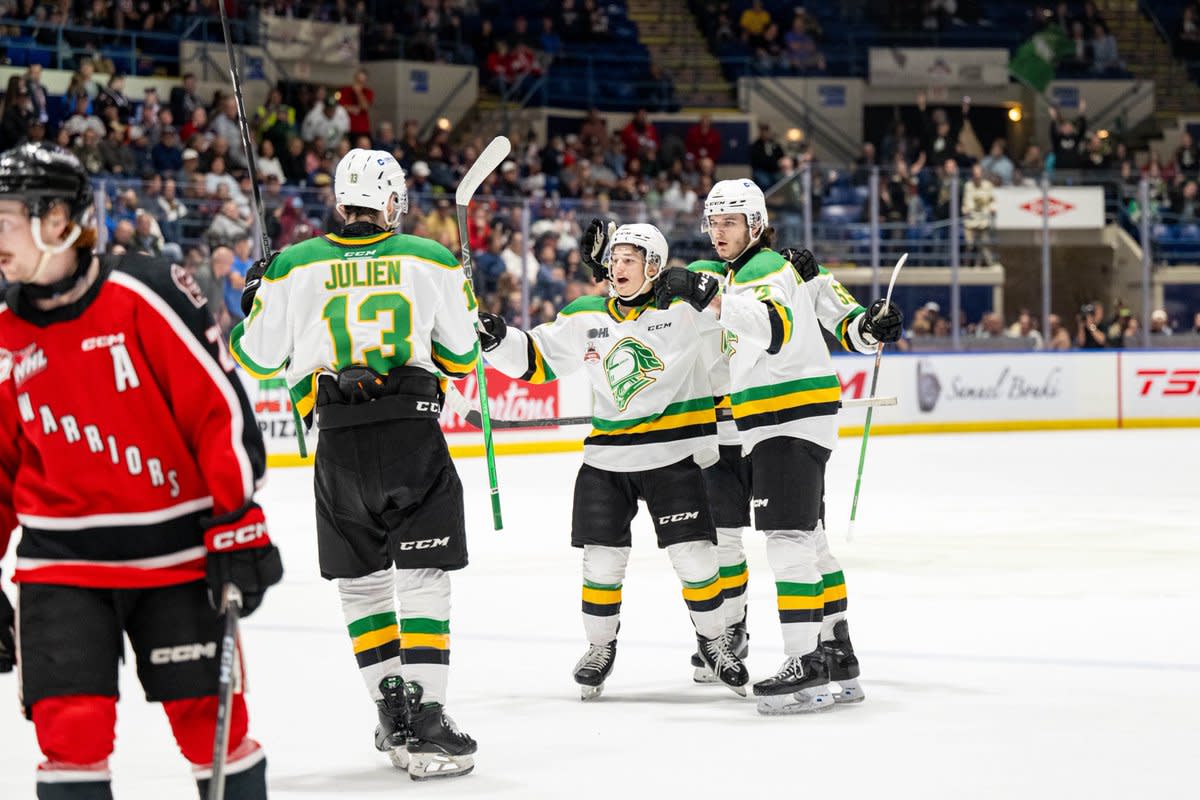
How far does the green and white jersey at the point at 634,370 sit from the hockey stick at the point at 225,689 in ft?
8.18

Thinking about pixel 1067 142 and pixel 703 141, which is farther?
pixel 1067 142

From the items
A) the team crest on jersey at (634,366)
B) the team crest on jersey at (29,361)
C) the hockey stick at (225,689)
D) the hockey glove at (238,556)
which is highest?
the team crest on jersey at (29,361)

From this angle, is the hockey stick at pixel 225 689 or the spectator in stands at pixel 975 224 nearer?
the hockey stick at pixel 225 689

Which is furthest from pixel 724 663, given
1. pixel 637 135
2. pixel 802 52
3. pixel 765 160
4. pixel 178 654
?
pixel 802 52

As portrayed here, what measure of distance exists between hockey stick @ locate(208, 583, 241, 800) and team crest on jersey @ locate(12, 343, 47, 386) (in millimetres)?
471

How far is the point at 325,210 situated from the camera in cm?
1375

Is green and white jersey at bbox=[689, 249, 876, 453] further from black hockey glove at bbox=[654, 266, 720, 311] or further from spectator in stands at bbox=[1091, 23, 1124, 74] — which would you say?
spectator in stands at bbox=[1091, 23, 1124, 74]

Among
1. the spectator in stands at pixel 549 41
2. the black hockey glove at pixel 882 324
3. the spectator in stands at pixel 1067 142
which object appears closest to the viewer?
the black hockey glove at pixel 882 324

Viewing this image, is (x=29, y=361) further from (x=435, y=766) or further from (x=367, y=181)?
(x=435, y=766)

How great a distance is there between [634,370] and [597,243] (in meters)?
0.46

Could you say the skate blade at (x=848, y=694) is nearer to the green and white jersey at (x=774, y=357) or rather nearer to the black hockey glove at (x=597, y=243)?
the green and white jersey at (x=774, y=357)

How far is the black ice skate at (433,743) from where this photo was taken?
4359 mm

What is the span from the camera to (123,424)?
2967 millimetres

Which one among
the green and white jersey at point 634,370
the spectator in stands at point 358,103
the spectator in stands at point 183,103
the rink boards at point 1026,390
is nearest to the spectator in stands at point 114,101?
the spectator in stands at point 183,103
